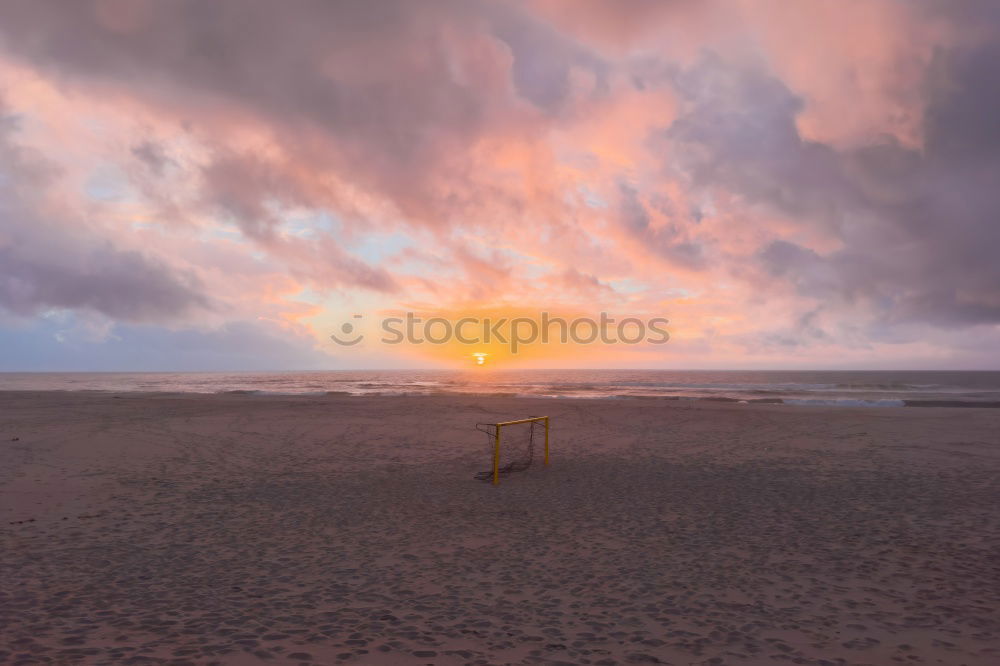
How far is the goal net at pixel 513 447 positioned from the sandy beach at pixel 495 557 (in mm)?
718

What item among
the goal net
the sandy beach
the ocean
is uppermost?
the ocean

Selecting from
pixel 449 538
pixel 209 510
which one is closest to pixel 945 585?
pixel 449 538

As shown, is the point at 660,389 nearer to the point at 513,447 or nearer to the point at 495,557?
the point at 513,447

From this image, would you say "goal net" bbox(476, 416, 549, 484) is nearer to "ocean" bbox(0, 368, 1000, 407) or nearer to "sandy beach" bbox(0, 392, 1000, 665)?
"sandy beach" bbox(0, 392, 1000, 665)

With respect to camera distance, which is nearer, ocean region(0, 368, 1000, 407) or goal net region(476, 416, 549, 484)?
goal net region(476, 416, 549, 484)

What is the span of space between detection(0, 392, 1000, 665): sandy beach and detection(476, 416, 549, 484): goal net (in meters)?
0.72

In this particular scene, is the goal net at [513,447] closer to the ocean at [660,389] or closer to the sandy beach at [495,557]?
the sandy beach at [495,557]

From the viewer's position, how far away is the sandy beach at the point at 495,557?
20.0 ft

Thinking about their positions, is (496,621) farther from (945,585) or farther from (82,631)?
(945,585)

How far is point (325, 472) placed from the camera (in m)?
16.0

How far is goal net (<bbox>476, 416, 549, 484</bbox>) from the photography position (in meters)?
15.7

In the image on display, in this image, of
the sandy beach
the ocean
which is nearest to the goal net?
Answer: the sandy beach

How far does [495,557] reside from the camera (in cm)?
902

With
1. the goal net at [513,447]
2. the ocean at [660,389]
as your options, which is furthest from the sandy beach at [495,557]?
the ocean at [660,389]
